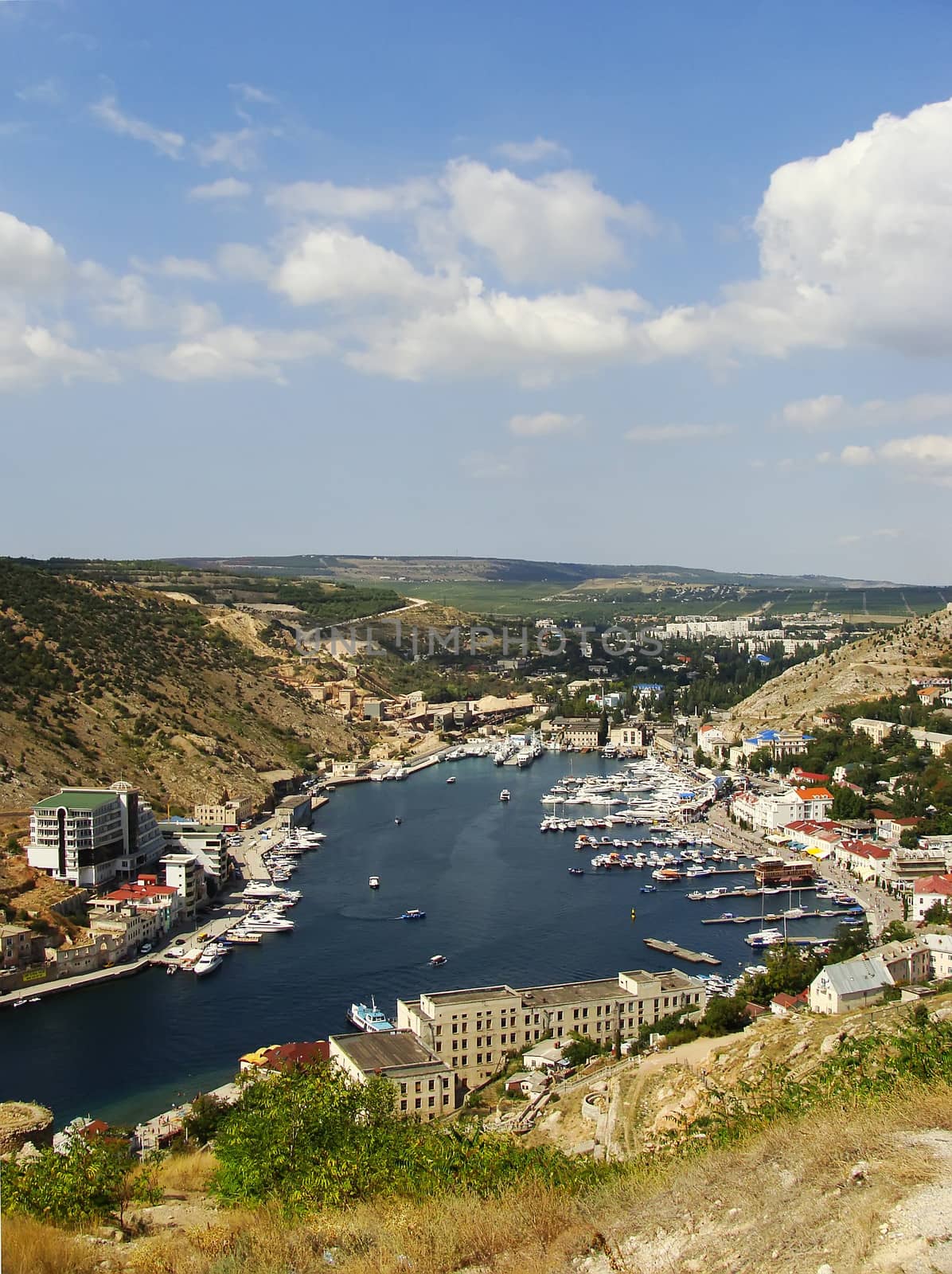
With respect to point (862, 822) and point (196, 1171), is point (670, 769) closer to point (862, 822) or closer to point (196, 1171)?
point (862, 822)

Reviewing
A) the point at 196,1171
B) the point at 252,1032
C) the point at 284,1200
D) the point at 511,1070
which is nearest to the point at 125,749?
the point at 252,1032

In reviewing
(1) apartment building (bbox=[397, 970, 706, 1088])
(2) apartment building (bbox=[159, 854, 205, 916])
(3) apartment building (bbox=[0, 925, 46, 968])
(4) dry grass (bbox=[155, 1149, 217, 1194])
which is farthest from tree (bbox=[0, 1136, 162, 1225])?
(2) apartment building (bbox=[159, 854, 205, 916])

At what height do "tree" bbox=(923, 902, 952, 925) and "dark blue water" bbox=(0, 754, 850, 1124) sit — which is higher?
"tree" bbox=(923, 902, 952, 925)

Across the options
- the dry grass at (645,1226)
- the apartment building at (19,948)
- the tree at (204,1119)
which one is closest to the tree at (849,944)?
the tree at (204,1119)

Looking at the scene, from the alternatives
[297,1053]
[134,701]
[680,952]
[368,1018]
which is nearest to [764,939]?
[680,952]

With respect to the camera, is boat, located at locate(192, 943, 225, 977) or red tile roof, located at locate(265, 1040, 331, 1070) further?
boat, located at locate(192, 943, 225, 977)

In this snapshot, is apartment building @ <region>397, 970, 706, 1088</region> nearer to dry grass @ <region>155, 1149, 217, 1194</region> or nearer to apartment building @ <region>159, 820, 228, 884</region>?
dry grass @ <region>155, 1149, 217, 1194</region>

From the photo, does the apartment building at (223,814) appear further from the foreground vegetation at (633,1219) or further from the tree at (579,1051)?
the foreground vegetation at (633,1219)
